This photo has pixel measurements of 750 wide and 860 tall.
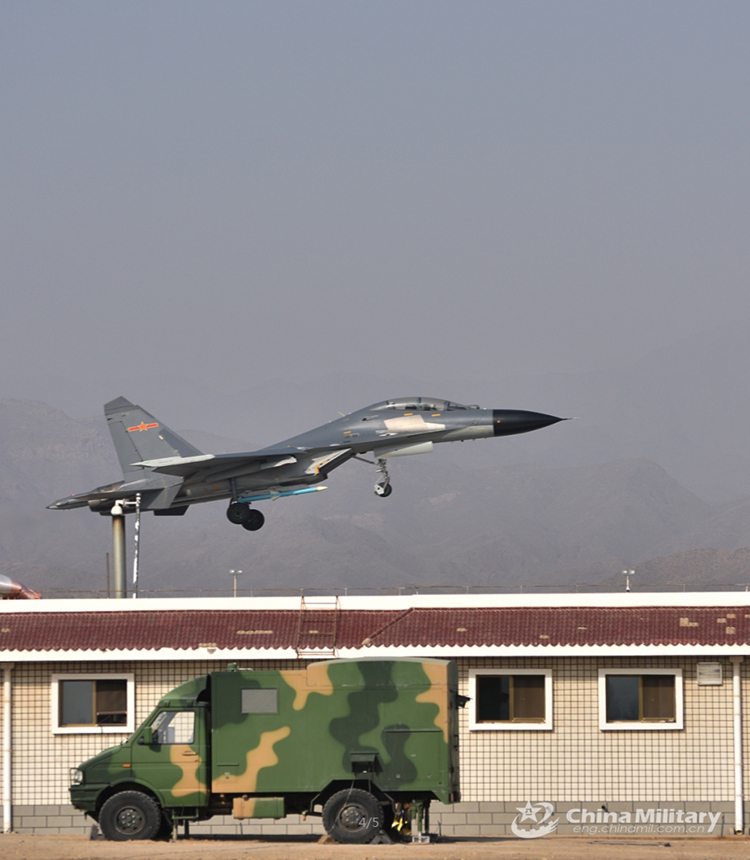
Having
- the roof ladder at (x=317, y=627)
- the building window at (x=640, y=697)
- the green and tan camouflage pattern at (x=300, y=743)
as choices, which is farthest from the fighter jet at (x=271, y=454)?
the green and tan camouflage pattern at (x=300, y=743)

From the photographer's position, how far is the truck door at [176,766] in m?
24.4

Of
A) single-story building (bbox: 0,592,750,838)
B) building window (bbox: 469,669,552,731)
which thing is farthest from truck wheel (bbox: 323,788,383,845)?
building window (bbox: 469,669,552,731)

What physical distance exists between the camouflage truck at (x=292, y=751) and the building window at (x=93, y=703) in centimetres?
628

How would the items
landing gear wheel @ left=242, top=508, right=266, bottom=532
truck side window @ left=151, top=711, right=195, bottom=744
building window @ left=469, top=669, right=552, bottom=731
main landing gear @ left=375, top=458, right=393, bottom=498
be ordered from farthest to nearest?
landing gear wheel @ left=242, top=508, right=266, bottom=532, main landing gear @ left=375, top=458, right=393, bottom=498, building window @ left=469, top=669, right=552, bottom=731, truck side window @ left=151, top=711, right=195, bottom=744

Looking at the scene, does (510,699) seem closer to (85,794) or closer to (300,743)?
(300,743)

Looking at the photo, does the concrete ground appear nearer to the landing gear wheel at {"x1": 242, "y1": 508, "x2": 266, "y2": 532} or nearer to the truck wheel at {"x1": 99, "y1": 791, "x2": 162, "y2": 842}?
the truck wheel at {"x1": 99, "y1": 791, "x2": 162, "y2": 842}

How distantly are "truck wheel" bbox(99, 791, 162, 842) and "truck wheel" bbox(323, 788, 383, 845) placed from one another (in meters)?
3.10

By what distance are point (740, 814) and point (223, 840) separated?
11607 millimetres

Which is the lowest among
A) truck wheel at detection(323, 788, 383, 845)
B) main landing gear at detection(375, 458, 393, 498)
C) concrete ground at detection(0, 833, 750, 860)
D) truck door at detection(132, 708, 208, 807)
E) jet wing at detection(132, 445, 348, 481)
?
concrete ground at detection(0, 833, 750, 860)

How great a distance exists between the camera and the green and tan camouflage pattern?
79.1ft

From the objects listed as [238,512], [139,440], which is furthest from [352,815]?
[139,440]

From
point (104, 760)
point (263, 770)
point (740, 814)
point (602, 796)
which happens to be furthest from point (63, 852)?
point (740, 814)

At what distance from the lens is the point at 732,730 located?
99.1ft

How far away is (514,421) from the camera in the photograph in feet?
156
